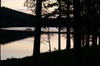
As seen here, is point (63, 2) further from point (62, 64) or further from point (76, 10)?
point (76, 10)

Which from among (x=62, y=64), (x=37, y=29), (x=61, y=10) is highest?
(x=61, y=10)

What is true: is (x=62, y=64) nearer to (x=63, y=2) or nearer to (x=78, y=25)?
(x=78, y=25)

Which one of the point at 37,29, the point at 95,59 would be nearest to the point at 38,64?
the point at 37,29

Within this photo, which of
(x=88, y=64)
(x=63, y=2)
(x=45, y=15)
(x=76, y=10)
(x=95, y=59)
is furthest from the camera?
(x=45, y=15)

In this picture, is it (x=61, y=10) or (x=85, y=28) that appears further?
(x=85, y=28)

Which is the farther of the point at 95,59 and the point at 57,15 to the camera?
the point at 57,15

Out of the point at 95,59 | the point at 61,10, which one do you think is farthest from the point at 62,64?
the point at 61,10

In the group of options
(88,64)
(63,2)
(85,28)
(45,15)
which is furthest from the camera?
(85,28)

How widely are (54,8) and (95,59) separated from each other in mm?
16956

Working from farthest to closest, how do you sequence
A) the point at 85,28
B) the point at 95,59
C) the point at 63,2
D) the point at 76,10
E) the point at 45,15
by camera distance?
the point at 85,28 → the point at 45,15 → the point at 63,2 → the point at 95,59 → the point at 76,10

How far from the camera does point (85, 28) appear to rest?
31.4 meters

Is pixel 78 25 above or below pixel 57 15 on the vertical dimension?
below

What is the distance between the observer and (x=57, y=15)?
29578 mm

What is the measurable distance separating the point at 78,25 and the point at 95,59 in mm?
5490
